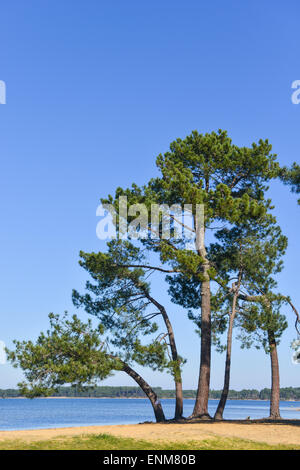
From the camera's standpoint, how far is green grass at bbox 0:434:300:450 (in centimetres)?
1171

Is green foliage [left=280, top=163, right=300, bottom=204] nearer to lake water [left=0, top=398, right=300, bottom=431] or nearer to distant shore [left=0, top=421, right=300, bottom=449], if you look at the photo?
distant shore [left=0, top=421, right=300, bottom=449]

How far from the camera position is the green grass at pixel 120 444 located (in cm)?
1171

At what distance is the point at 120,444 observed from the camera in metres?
12.5

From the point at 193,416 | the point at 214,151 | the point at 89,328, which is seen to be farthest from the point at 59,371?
the point at 214,151

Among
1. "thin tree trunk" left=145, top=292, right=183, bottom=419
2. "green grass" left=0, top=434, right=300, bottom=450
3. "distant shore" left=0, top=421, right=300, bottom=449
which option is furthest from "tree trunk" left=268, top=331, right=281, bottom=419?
"green grass" left=0, top=434, right=300, bottom=450

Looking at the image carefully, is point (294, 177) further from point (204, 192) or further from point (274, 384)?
point (274, 384)

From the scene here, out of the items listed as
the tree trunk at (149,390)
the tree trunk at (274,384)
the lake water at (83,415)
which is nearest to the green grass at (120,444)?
the tree trunk at (149,390)

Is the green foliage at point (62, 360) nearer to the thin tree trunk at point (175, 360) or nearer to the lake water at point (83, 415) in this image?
the thin tree trunk at point (175, 360)

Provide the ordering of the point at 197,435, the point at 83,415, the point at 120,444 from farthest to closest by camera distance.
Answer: the point at 83,415, the point at 197,435, the point at 120,444

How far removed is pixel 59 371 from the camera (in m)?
20.3

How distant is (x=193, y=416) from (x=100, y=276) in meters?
7.26

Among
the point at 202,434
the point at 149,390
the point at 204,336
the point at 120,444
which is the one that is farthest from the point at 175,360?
the point at 120,444
